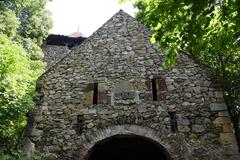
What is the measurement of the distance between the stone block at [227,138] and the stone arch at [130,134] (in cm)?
94

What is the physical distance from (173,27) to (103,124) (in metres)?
3.04

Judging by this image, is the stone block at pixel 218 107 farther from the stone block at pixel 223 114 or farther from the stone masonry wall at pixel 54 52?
the stone masonry wall at pixel 54 52

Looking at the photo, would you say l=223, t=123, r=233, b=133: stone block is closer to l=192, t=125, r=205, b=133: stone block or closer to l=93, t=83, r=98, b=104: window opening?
l=192, t=125, r=205, b=133: stone block

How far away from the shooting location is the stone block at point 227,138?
638cm

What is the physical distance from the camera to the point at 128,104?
23.5 ft

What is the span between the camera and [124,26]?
28.5 ft

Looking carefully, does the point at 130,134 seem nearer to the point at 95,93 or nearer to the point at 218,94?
the point at 95,93

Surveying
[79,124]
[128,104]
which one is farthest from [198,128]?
[79,124]

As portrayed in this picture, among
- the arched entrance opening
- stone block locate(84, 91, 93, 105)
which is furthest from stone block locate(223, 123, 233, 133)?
stone block locate(84, 91, 93, 105)

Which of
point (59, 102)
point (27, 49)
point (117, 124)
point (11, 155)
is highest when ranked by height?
point (27, 49)

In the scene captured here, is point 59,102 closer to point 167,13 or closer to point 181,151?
point 181,151

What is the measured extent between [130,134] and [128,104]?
31.2 inches

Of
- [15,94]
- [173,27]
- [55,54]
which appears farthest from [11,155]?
[55,54]

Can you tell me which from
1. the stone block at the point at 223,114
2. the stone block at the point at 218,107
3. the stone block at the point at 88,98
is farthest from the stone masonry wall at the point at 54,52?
the stone block at the point at 223,114
